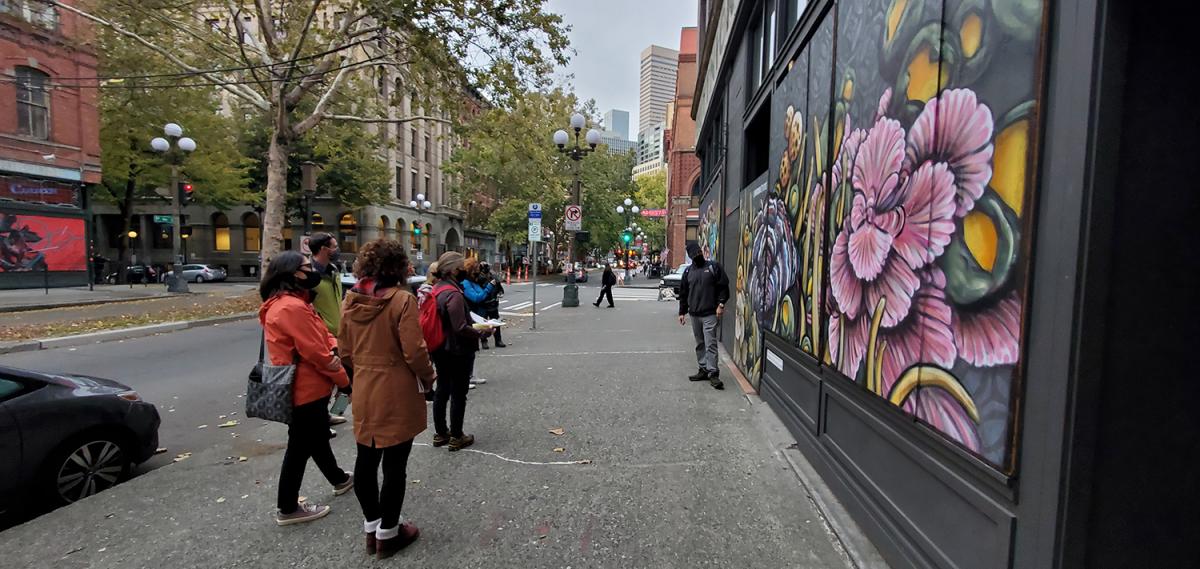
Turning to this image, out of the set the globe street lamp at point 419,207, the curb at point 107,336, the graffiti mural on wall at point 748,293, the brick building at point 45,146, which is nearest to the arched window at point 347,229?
the globe street lamp at point 419,207

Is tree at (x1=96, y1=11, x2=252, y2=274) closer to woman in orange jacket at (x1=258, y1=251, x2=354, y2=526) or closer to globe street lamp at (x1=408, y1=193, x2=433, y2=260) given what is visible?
globe street lamp at (x1=408, y1=193, x2=433, y2=260)

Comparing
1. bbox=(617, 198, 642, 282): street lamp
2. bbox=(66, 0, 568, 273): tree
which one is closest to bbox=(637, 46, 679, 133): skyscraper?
bbox=(617, 198, 642, 282): street lamp

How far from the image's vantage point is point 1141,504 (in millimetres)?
1891

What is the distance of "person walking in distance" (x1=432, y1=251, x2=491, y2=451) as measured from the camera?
15.1 feet

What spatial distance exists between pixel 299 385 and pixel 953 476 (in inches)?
135

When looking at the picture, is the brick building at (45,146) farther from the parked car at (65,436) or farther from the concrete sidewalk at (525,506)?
the concrete sidewalk at (525,506)

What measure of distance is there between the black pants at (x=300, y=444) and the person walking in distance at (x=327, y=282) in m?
1.66

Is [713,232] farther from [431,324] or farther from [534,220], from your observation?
[431,324]

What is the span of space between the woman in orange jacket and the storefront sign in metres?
27.1

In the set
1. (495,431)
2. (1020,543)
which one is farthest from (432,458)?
(1020,543)

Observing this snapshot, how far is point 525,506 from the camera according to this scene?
12.0ft

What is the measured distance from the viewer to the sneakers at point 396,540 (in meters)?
3.04

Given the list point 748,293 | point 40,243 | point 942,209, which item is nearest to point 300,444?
point 942,209

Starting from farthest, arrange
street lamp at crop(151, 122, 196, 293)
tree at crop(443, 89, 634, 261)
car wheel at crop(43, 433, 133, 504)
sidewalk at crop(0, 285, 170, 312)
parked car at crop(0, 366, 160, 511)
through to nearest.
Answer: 1. tree at crop(443, 89, 634, 261)
2. street lamp at crop(151, 122, 196, 293)
3. sidewalk at crop(0, 285, 170, 312)
4. car wheel at crop(43, 433, 133, 504)
5. parked car at crop(0, 366, 160, 511)
